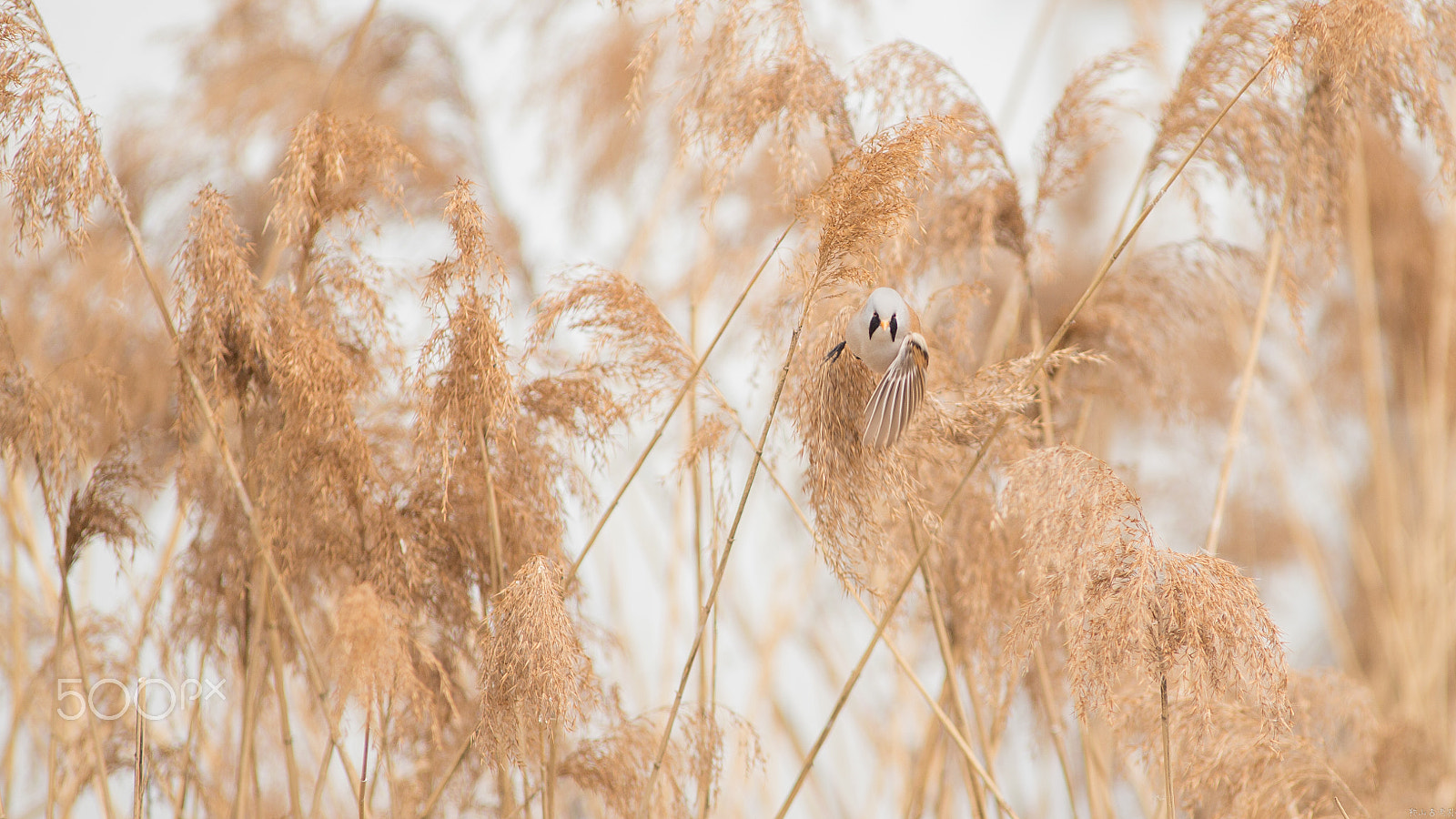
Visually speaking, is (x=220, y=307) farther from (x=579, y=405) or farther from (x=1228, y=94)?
(x=1228, y=94)

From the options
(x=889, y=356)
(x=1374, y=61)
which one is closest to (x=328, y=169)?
(x=889, y=356)

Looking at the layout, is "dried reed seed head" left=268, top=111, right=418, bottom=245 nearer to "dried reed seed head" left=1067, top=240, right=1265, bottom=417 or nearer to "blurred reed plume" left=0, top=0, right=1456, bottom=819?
"blurred reed plume" left=0, top=0, right=1456, bottom=819

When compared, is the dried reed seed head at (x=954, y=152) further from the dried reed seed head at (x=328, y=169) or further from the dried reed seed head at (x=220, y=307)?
the dried reed seed head at (x=220, y=307)

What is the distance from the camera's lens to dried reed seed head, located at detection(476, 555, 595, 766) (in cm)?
99

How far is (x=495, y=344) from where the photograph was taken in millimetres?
1055

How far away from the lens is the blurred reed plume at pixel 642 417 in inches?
41.4

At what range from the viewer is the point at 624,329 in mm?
1189

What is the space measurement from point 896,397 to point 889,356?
0.14ft

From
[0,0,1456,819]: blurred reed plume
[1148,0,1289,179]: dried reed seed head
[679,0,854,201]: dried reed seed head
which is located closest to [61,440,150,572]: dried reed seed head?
[0,0,1456,819]: blurred reed plume

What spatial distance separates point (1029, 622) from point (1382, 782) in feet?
3.07

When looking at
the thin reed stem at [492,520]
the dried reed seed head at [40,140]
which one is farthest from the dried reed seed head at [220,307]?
the thin reed stem at [492,520]

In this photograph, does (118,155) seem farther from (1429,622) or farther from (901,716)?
(1429,622)

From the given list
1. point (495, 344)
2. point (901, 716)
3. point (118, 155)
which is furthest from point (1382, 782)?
point (118, 155)

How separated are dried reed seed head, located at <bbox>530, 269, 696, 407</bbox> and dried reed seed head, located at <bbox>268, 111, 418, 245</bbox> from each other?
219 millimetres
